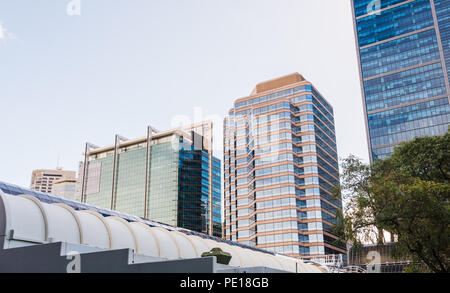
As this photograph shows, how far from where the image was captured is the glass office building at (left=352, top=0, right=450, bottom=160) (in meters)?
127

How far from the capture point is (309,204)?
383ft

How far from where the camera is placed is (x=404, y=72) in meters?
134

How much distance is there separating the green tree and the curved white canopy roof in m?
5.04

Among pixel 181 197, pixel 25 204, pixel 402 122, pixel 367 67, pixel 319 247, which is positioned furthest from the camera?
pixel 181 197

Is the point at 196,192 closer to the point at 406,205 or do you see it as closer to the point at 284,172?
the point at 284,172

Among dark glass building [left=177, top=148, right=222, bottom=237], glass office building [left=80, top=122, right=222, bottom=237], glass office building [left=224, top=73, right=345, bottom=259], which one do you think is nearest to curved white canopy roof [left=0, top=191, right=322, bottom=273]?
glass office building [left=224, top=73, right=345, bottom=259]

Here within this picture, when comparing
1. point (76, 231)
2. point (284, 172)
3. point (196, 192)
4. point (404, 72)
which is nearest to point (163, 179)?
point (196, 192)

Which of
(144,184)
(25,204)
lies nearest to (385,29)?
(144,184)

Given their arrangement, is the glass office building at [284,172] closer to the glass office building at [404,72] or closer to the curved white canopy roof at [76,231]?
the glass office building at [404,72]

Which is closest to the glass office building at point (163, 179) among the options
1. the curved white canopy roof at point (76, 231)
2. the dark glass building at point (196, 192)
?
the dark glass building at point (196, 192)

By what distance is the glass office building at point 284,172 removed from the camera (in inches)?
4486

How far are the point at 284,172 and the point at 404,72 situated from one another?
53.9 metres
